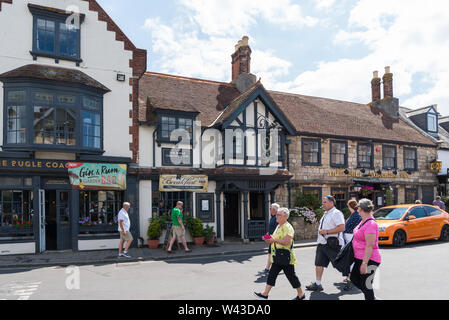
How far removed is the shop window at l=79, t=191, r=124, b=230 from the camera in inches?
533

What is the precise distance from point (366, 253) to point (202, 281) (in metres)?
4.05

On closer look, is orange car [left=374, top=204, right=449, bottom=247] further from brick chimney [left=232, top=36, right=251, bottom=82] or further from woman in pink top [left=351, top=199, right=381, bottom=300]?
brick chimney [left=232, top=36, right=251, bottom=82]

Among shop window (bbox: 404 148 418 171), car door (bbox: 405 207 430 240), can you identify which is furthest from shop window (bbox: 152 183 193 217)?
shop window (bbox: 404 148 418 171)

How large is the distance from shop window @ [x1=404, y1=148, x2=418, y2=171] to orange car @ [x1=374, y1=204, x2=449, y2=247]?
24.5 feet

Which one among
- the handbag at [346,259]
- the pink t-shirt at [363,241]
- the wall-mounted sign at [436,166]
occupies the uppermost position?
the wall-mounted sign at [436,166]

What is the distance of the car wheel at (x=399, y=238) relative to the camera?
13.0 m

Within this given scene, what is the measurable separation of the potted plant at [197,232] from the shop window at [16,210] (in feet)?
19.3

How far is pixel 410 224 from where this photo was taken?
1344 cm

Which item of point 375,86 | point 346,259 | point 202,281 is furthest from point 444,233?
point 375,86

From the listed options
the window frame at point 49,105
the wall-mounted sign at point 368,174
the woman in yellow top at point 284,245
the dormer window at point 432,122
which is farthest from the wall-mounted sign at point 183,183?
the dormer window at point 432,122

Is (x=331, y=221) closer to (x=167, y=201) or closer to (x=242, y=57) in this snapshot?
(x=167, y=201)

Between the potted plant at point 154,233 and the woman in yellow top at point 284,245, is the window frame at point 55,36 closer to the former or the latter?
the potted plant at point 154,233
